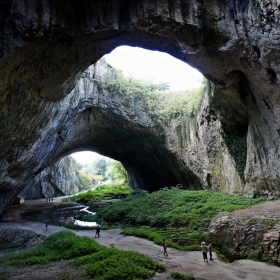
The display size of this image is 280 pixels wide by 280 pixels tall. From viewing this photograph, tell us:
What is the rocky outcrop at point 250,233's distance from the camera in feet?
29.4

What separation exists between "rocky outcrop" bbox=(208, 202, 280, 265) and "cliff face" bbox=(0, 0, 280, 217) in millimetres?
2687

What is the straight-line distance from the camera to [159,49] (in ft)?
38.7

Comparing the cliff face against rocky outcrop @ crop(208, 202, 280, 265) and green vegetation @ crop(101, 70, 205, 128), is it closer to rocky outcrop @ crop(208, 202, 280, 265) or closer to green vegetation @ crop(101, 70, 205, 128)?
rocky outcrop @ crop(208, 202, 280, 265)

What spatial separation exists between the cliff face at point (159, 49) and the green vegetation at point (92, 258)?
5260 millimetres

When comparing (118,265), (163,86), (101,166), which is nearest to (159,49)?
(118,265)

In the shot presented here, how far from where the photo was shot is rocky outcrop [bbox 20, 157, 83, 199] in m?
39.0

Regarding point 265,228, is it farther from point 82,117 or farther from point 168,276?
point 82,117

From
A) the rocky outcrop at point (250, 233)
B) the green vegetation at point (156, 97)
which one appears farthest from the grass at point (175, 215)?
the green vegetation at point (156, 97)

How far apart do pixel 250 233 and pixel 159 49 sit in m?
8.79

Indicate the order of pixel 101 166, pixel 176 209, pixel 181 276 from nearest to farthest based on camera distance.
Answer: pixel 181 276 → pixel 176 209 → pixel 101 166

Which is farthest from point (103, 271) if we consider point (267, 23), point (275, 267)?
point (267, 23)

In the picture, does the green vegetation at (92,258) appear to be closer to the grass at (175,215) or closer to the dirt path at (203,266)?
the dirt path at (203,266)

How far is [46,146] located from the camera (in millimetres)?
18172

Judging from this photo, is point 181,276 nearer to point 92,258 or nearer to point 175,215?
point 92,258
